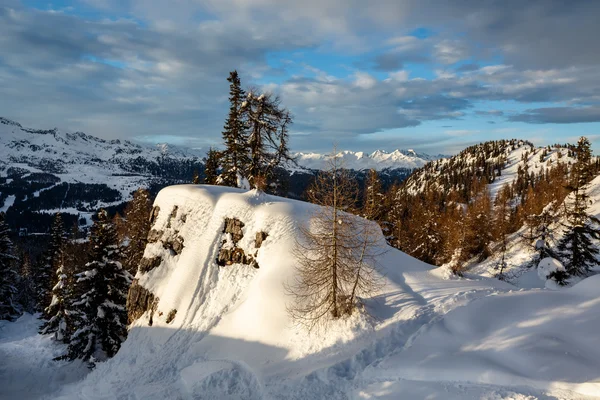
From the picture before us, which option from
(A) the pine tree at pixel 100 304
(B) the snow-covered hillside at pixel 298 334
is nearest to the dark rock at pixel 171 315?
(B) the snow-covered hillside at pixel 298 334

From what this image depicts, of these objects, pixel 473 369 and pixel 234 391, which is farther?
pixel 234 391

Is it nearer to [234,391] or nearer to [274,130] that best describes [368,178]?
[274,130]

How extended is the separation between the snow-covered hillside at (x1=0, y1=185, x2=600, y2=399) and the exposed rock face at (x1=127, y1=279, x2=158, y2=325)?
22 cm

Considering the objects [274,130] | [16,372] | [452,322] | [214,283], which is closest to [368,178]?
[274,130]

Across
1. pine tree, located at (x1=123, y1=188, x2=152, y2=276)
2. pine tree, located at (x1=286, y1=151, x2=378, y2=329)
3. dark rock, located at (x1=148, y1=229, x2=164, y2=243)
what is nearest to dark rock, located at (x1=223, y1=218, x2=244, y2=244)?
dark rock, located at (x1=148, y1=229, x2=164, y2=243)

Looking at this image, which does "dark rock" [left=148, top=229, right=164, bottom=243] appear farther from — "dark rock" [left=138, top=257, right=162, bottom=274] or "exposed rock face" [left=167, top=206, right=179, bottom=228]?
"dark rock" [left=138, top=257, right=162, bottom=274]

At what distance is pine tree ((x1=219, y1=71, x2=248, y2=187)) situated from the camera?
1312 inches

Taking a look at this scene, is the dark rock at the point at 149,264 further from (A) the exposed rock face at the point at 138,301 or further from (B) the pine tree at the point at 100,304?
(B) the pine tree at the point at 100,304

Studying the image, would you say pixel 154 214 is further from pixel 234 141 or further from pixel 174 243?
pixel 234 141

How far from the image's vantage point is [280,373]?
13289mm

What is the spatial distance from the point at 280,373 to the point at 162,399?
17.0ft

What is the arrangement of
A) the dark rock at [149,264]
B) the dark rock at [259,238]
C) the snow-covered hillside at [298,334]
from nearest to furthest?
the snow-covered hillside at [298,334] → the dark rock at [259,238] → the dark rock at [149,264]

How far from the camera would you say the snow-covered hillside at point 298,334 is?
10727mm

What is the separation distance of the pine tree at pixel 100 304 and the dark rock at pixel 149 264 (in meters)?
1.91
